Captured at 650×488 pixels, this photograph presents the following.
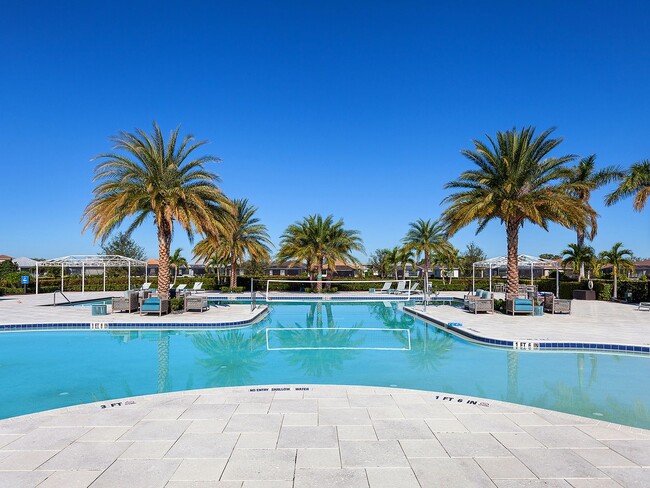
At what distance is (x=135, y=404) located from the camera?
19.5ft

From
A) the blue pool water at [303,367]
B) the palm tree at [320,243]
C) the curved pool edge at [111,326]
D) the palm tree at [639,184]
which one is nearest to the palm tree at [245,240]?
the palm tree at [320,243]

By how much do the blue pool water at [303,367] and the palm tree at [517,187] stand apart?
5.71 m

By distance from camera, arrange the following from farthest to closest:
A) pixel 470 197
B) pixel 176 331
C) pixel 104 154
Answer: pixel 470 197
pixel 104 154
pixel 176 331

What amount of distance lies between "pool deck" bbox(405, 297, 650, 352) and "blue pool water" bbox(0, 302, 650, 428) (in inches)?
36.9

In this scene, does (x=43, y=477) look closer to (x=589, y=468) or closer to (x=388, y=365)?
(x=589, y=468)

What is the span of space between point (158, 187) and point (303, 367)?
33.0ft

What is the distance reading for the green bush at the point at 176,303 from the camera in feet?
54.7

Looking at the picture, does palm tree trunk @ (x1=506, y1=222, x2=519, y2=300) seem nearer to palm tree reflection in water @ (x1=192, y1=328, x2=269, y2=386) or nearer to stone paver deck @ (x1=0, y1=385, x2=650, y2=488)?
palm tree reflection in water @ (x1=192, y1=328, x2=269, y2=386)

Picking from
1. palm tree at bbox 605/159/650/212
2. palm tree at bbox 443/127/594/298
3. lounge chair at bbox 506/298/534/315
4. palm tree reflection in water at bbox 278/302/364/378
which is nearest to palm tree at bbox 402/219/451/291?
palm tree at bbox 605/159/650/212

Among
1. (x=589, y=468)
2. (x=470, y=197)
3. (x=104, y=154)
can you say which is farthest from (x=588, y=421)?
(x=104, y=154)

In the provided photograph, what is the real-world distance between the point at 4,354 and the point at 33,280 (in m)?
23.4

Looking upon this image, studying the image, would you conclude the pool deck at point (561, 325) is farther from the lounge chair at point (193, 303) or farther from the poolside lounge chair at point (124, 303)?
the poolside lounge chair at point (124, 303)

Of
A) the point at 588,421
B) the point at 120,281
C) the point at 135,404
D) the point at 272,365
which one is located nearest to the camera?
the point at 588,421

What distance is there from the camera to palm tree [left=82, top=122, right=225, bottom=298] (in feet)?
53.1
